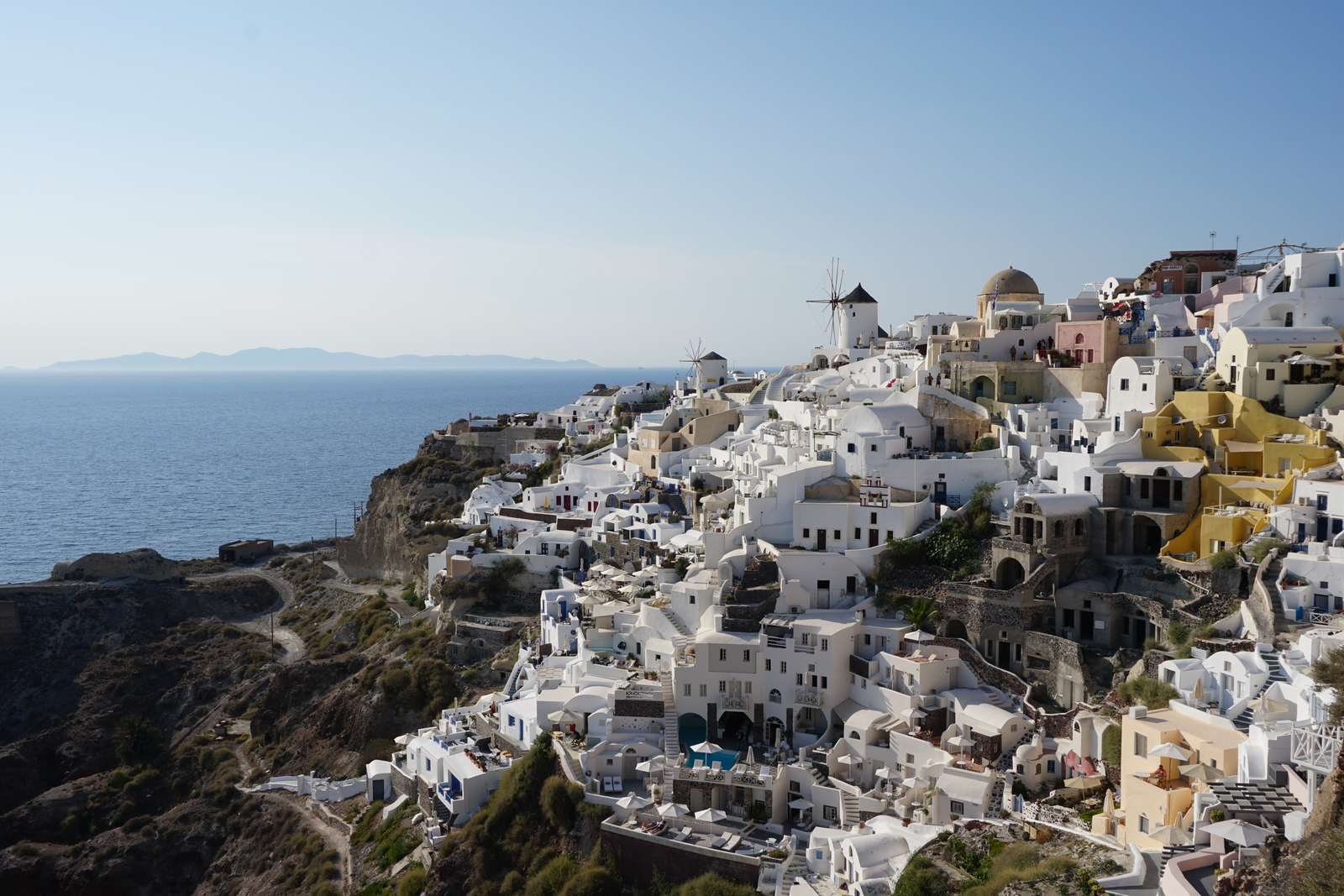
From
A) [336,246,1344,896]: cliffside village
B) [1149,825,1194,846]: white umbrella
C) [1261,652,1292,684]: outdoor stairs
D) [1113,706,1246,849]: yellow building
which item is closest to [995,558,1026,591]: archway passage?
[336,246,1344,896]: cliffside village

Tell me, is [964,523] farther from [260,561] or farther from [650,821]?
[260,561]

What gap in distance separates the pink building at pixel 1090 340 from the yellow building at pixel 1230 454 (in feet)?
18.6

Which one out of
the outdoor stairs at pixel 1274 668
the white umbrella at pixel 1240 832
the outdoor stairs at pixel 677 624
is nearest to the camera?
the white umbrella at pixel 1240 832

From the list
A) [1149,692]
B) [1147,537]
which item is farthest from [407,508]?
[1149,692]

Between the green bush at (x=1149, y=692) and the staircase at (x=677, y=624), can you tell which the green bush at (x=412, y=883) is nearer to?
the staircase at (x=677, y=624)

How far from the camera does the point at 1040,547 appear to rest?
92.2 ft

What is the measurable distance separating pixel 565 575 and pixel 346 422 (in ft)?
485

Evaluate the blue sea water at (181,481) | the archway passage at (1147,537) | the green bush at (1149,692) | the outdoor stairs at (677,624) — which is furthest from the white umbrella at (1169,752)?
the blue sea water at (181,481)

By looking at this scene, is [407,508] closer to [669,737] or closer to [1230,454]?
[669,737]

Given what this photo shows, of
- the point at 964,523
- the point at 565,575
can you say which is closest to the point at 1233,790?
the point at 964,523

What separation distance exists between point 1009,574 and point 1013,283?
21.7 meters

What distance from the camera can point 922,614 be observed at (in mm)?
28797

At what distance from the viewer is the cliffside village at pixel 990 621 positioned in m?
20.8

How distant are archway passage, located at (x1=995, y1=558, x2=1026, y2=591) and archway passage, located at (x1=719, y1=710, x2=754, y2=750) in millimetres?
8336
